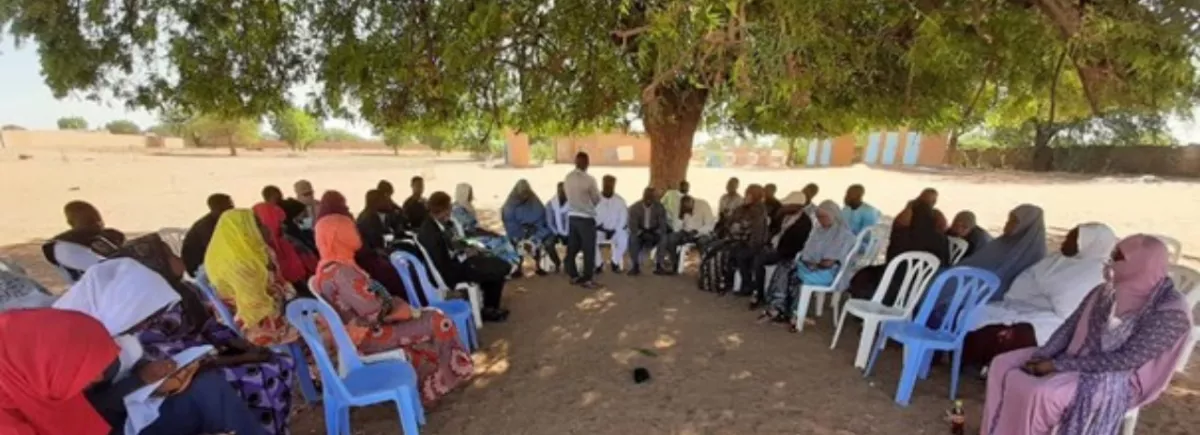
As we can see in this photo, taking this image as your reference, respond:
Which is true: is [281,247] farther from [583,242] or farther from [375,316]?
[583,242]

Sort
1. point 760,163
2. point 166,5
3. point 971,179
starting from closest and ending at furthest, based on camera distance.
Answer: point 166,5
point 971,179
point 760,163

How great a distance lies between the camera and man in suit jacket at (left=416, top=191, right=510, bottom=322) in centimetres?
560

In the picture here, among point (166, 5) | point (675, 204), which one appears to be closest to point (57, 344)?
point (166, 5)

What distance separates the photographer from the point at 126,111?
6035 mm

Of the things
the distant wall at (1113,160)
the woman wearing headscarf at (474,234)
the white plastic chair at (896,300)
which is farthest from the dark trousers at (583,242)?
the distant wall at (1113,160)

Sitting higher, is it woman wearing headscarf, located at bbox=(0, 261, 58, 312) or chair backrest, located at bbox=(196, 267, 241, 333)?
woman wearing headscarf, located at bbox=(0, 261, 58, 312)

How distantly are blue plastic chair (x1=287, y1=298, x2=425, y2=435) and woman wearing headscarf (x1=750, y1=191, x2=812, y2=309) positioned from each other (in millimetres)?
3799

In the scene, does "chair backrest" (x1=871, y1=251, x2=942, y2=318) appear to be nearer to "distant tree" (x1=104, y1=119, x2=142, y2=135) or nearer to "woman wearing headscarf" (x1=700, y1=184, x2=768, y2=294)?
"woman wearing headscarf" (x1=700, y1=184, x2=768, y2=294)

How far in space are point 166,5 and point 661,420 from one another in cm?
512

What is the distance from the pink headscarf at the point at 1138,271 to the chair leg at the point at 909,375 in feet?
3.76

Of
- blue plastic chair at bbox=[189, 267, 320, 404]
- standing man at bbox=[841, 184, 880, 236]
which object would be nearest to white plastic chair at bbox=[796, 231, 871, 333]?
standing man at bbox=[841, 184, 880, 236]

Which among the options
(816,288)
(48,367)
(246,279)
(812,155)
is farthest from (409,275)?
(812,155)

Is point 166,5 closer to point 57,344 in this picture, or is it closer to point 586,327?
point 57,344

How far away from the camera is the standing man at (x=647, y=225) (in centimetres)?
824
